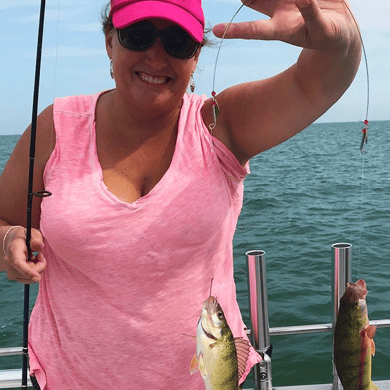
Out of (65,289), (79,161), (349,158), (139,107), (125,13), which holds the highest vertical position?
(125,13)

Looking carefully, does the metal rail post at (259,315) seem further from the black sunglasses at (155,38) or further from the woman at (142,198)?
the black sunglasses at (155,38)

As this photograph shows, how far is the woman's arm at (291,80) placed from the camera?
1.52 m

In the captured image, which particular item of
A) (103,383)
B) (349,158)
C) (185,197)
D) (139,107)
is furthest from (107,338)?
(349,158)

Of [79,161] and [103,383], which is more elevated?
[79,161]

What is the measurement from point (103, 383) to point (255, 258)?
98 cm

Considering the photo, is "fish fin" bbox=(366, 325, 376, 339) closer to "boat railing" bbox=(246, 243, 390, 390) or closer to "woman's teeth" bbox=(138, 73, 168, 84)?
"boat railing" bbox=(246, 243, 390, 390)

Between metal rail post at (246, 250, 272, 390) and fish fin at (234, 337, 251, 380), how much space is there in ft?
2.17

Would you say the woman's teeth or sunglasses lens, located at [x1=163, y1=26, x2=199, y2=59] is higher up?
sunglasses lens, located at [x1=163, y1=26, x2=199, y2=59]

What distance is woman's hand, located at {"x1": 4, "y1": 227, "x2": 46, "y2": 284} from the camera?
1.85 meters

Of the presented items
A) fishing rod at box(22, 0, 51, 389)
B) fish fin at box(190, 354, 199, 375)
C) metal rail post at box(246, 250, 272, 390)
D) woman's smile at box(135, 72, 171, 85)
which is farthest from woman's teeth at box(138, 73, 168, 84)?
metal rail post at box(246, 250, 272, 390)

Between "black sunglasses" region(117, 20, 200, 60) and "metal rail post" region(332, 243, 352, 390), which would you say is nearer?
"black sunglasses" region(117, 20, 200, 60)

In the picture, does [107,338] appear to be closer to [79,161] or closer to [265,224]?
[79,161]

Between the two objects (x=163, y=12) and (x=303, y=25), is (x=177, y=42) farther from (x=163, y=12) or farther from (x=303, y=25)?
(x=303, y=25)

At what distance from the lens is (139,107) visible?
2.01 metres
